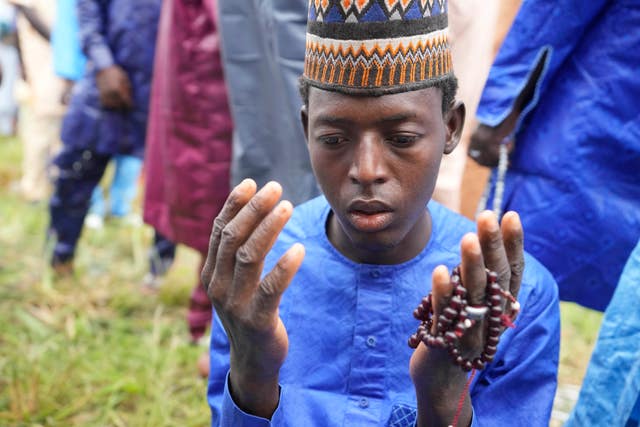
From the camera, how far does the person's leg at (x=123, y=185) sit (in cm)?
606

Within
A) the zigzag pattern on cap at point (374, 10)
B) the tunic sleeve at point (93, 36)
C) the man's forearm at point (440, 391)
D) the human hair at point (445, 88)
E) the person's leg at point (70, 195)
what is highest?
the zigzag pattern on cap at point (374, 10)

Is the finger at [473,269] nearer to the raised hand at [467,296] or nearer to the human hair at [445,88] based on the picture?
Answer: the raised hand at [467,296]

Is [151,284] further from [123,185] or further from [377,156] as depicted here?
[377,156]

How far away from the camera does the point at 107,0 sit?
14.3 ft

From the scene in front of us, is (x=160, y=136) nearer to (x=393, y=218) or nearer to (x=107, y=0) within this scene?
(x=107, y=0)

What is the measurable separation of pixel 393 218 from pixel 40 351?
8.89 ft

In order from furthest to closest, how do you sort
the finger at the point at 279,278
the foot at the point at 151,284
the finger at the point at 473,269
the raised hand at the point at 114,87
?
the foot at the point at 151,284 → the raised hand at the point at 114,87 → the finger at the point at 279,278 → the finger at the point at 473,269

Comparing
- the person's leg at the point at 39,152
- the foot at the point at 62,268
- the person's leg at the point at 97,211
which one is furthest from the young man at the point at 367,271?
the person's leg at the point at 39,152

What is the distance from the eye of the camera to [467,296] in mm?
1338

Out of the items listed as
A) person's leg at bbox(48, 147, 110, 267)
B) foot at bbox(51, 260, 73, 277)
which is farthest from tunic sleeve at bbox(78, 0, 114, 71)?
foot at bbox(51, 260, 73, 277)

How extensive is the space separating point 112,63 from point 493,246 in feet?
11.2

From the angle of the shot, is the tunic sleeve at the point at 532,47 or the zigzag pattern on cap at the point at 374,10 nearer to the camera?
the zigzag pattern on cap at the point at 374,10

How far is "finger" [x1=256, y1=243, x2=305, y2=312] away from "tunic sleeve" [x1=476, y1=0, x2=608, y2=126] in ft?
4.65

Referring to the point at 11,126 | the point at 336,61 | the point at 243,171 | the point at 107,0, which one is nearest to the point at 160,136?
the point at 243,171
